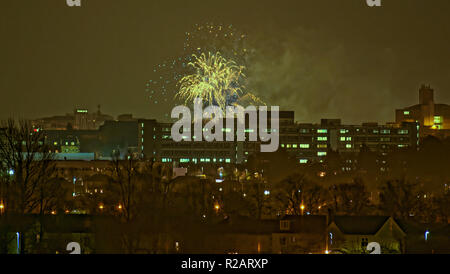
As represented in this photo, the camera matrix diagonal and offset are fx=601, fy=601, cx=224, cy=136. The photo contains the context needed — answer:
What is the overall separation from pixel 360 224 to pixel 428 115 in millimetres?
76252

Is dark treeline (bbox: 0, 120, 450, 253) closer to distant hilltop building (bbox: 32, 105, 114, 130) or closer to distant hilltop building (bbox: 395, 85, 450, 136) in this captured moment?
distant hilltop building (bbox: 395, 85, 450, 136)

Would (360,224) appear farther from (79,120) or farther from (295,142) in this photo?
(79,120)

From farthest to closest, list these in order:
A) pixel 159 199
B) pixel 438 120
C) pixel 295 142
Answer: pixel 438 120 < pixel 295 142 < pixel 159 199

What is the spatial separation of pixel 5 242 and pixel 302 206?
16407mm

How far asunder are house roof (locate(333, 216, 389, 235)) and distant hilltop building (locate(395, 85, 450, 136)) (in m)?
72.1

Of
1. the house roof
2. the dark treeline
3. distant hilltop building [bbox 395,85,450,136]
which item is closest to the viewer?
the dark treeline

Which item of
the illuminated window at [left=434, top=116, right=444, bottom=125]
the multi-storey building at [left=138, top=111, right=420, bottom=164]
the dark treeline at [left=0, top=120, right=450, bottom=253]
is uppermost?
the illuminated window at [left=434, top=116, right=444, bottom=125]

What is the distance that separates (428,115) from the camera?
9112 cm

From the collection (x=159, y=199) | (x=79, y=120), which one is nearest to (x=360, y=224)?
(x=159, y=199)

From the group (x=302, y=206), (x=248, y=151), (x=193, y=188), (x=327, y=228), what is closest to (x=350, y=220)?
(x=327, y=228)

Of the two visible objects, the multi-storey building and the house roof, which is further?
the multi-storey building

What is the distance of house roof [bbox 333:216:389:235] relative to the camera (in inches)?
768

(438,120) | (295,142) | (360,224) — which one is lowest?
(360,224)

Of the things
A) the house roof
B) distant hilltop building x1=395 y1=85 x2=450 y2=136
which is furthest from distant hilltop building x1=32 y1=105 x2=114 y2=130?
the house roof
